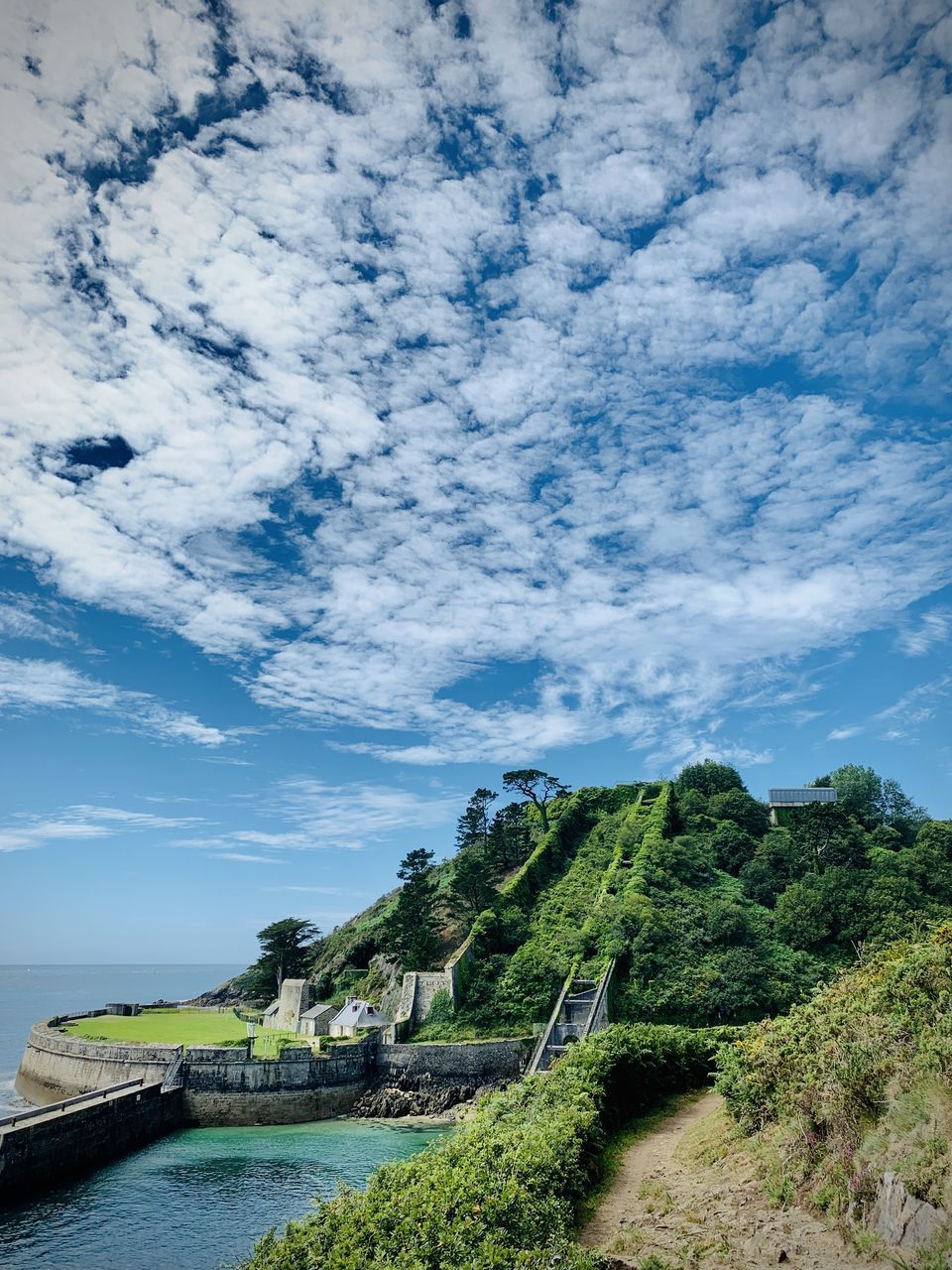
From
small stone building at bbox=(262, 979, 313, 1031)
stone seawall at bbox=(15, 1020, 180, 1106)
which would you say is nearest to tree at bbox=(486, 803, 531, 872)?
small stone building at bbox=(262, 979, 313, 1031)

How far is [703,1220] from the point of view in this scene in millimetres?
10930

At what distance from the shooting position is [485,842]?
59.0 m

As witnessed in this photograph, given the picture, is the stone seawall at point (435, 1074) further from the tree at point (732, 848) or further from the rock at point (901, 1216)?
the rock at point (901, 1216)

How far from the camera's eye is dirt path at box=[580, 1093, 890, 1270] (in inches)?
362

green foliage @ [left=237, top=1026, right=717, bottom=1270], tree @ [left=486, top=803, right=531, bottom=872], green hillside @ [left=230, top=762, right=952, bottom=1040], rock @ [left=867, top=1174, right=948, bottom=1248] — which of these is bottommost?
green foliage @ [left=237, top=1026, right=717, bottom=1270]

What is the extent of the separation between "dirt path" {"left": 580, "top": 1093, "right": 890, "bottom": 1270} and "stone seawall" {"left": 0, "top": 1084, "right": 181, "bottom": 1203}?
19.7 metres

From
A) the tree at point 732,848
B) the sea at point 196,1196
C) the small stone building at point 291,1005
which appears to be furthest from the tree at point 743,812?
the sea at point 196,1196

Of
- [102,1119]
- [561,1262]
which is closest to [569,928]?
[102,1119]

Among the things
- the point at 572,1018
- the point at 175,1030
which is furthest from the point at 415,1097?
the point at 175,1030

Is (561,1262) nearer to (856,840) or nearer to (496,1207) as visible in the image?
(496,1207)

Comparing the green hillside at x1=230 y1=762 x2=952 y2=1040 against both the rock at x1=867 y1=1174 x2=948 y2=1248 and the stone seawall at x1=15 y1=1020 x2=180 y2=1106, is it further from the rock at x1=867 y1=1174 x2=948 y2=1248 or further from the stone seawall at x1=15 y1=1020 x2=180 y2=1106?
the rock at x1=867 y1=1174 x2=948 y2=1248

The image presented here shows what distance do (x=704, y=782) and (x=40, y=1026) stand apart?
53548mm

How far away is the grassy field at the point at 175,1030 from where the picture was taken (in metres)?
35.6

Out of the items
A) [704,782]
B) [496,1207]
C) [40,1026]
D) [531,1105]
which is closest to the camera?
[496,1207]
